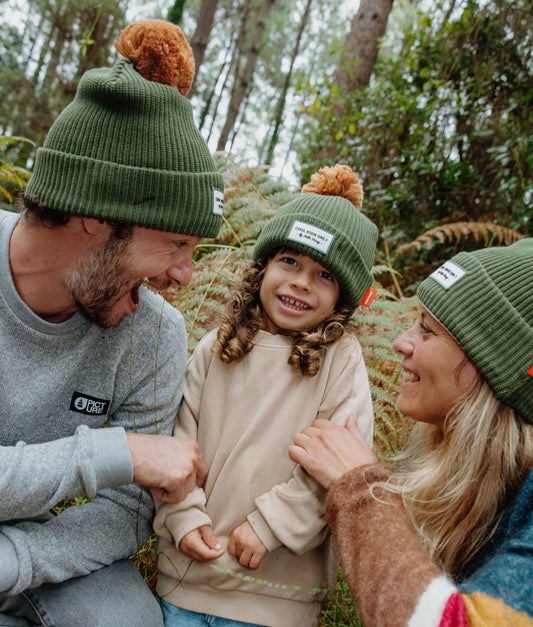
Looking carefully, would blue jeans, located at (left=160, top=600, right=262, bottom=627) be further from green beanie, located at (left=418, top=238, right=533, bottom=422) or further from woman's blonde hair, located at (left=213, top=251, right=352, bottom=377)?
green beanie, located at (left=418, top=238, right=533, bottom=422)

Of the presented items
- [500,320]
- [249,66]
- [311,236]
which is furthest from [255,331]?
[249,66]

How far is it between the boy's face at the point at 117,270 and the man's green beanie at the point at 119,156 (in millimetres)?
82

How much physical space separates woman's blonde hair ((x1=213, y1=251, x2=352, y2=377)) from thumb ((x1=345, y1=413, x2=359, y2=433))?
0.71 feet

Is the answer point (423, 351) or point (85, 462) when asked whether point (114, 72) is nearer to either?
point (85, 462)

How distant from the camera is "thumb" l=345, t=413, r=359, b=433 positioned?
1.90 metres

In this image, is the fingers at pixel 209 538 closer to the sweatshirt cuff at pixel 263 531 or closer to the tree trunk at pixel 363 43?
the sweatshirt cuff at pixel 263 531

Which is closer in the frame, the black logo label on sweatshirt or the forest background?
the black logo label on sweatshirt

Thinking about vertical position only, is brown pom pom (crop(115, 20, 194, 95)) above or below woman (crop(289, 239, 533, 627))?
above

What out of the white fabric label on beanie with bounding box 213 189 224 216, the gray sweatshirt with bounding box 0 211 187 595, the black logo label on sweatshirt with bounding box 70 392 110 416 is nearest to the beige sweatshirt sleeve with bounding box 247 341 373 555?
the gray sweatshirt with bounding box 0 211 187 595

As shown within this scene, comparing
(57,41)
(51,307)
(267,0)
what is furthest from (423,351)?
(57,41)

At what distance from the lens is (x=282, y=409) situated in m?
2.03

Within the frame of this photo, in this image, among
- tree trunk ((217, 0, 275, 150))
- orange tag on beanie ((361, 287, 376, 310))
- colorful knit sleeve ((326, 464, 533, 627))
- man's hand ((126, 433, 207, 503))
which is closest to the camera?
colorful knit sleeve ((326, 464, 533, 627))

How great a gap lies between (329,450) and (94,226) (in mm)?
1128

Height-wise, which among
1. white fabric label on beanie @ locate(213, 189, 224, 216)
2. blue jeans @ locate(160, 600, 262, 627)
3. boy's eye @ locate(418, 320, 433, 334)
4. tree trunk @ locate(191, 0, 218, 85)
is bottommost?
blue jeans @ locate(160, 600, 262, 627)
